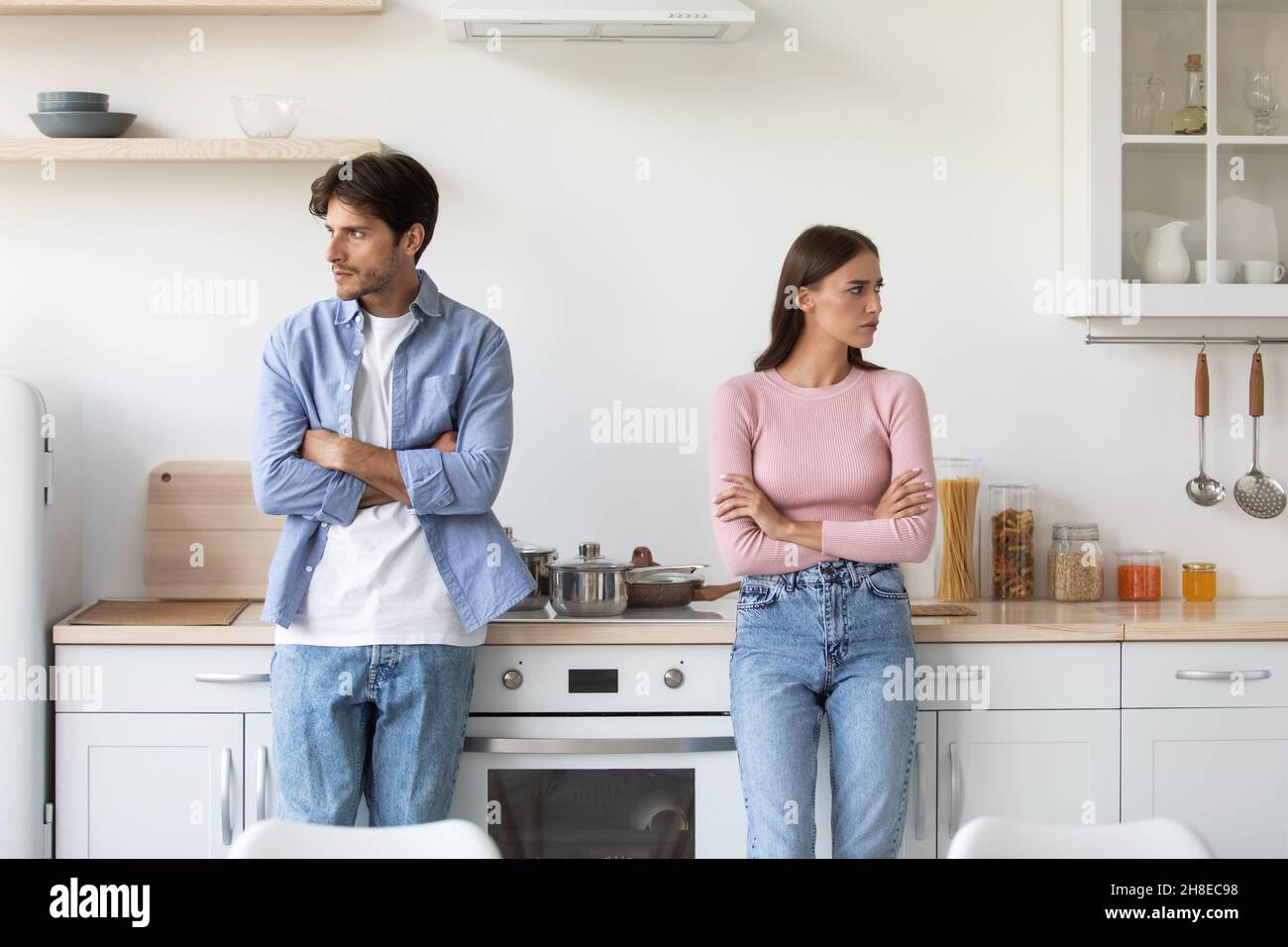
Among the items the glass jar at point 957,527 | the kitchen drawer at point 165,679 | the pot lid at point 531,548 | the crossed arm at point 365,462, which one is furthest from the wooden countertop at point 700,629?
the crossed arm at point 365,462

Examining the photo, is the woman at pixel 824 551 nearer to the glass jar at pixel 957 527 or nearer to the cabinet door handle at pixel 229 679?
the glass jar at pixel 957 527

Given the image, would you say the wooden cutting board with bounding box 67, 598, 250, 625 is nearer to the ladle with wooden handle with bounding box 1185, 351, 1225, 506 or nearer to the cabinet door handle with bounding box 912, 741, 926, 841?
the cabinet door handle with bounding box 912, 741, 926, 841

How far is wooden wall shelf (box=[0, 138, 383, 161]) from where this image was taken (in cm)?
264

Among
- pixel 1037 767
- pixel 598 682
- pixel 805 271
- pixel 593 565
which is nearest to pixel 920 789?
pixel 1037 767

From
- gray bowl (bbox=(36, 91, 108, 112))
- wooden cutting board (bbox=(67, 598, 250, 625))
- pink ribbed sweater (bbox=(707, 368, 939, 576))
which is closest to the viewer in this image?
pink ribbed sweater (bbox=(707, 368, 939, 576))

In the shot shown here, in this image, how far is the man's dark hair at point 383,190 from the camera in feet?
6.87

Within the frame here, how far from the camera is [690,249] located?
2.93m

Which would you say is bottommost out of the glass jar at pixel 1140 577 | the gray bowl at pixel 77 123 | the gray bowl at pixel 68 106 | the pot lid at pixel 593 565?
the glass jar at pixel 1140 577

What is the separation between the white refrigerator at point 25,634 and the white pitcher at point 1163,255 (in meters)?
2.23

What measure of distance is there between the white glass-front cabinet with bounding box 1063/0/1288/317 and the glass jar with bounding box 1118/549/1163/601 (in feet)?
1.74

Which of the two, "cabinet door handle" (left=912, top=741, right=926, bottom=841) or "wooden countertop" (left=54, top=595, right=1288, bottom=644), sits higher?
"wooden countertop" (left=54, top=595, right=1288, bottom=644)

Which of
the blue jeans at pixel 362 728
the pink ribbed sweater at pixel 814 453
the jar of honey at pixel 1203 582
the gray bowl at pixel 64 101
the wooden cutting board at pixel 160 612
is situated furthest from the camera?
the jar of honey at pixel 1203 582

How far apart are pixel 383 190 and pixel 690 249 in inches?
38.5

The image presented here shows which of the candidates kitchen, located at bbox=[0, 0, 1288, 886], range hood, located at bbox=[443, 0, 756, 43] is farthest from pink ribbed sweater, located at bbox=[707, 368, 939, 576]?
range hood, located at bbox=[443, 0, 756, 43]
